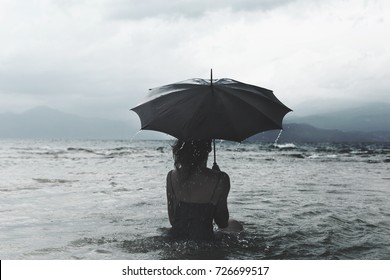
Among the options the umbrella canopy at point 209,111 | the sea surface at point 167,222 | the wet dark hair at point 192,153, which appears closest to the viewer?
the umbrella canopy at point 209,111

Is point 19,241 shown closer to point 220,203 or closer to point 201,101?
point 220,203

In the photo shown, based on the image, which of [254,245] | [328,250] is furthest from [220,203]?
[328,250]

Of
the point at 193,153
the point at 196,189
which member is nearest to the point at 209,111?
the point at 193,153

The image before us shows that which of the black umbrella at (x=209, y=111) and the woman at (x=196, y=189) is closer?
the black umbrella at (x=209, y=111)

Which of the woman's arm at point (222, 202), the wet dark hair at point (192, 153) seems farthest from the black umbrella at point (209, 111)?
the woman's arm at point (222, 202)

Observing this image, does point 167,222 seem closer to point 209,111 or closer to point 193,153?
point 193,153

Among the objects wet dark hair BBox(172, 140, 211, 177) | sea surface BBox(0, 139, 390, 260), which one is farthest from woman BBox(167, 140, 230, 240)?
sea surface BBox(0, 139, 390, 260)

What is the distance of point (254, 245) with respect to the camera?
6.51 meters

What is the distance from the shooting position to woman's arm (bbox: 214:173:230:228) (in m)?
5.03

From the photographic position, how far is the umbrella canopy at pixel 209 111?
457 cm

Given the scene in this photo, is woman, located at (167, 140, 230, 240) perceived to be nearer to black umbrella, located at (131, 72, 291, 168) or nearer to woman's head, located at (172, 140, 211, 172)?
woman's head, located at (172, 140, 211, 172)

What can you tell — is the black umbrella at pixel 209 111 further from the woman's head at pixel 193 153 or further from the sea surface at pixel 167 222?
the sea surface at pixel 167 222

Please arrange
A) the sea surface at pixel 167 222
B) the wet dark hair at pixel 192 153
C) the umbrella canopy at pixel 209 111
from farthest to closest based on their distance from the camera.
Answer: the sea surface at pixel 167 222 < the wet dark hair at pixel 192 153 < the umbrella canopy at pixel 209 111

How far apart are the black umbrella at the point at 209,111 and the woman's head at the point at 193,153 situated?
49 cm
